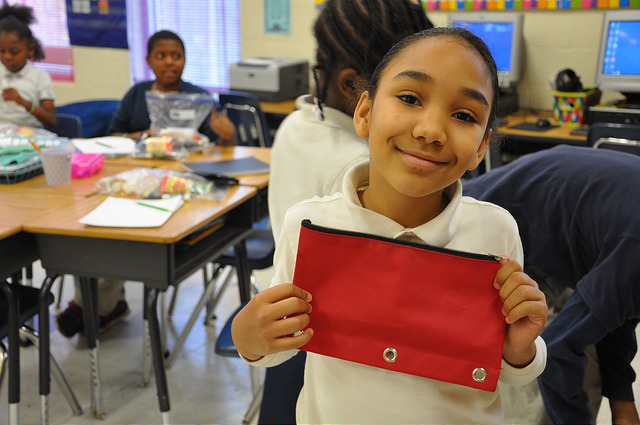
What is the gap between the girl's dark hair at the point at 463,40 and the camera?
0.90 meters

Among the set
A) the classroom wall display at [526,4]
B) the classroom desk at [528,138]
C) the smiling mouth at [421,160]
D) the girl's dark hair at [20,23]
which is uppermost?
the classroom wall display at [526,4]

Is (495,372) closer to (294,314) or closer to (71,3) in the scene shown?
(294,314)

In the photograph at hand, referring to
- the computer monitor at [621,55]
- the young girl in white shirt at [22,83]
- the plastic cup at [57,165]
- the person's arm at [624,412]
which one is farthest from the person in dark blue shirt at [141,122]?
the computer monitor at [621,55]

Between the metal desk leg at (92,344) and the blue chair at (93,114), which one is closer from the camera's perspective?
the metal desk leg at (92,344)

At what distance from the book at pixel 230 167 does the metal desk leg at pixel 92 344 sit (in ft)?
1.86

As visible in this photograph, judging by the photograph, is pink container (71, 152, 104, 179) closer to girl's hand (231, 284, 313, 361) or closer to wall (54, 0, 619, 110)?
wall (54, 0, 619, 110)

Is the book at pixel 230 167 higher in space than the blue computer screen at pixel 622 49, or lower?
lower

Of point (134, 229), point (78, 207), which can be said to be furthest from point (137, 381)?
point (134, 229)

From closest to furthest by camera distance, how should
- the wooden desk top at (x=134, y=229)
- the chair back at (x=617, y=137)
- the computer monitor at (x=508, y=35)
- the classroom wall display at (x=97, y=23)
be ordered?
the wooden desk top at (x=134, y=229) → the chair back at (x=617, y=137) → the computer monitor at (x=508, y=35) → the classroom wall display at (x=97, y=23)

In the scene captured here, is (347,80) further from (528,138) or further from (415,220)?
(528,138)

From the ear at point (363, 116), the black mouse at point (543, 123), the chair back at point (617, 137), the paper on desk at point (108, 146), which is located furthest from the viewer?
the black mouse at point (543, 123)

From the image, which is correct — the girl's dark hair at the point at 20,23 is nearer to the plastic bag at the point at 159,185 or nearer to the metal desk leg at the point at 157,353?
the plastic bag at the point at 159,185

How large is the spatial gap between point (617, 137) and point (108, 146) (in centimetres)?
228

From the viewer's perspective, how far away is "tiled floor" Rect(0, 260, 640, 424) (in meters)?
2.37
